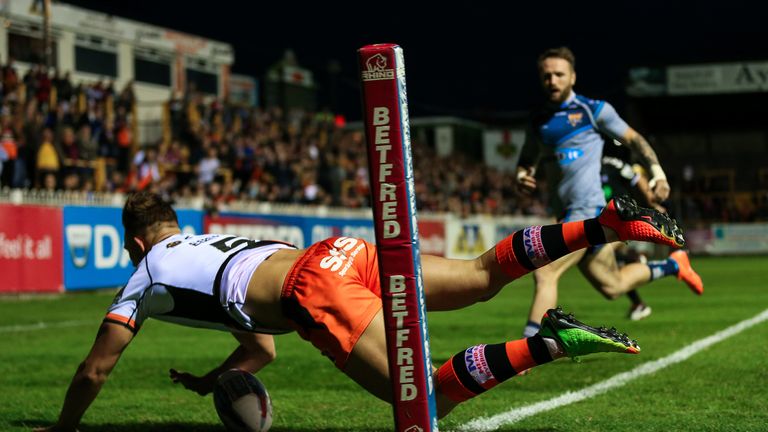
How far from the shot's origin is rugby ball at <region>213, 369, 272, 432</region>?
4903mm

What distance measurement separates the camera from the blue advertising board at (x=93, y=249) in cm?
1738

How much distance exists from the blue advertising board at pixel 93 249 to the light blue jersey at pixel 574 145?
11166mm

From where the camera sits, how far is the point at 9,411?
614cm

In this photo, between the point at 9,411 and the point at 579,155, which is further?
the point at 579,155

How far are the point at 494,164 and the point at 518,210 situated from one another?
20914 mm

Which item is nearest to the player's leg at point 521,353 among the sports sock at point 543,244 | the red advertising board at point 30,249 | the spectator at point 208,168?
the sports sock at point 543,244

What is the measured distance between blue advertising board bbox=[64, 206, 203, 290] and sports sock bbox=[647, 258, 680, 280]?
1089 centimetres

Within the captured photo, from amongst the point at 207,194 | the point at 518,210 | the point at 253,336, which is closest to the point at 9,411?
the point at 253,336

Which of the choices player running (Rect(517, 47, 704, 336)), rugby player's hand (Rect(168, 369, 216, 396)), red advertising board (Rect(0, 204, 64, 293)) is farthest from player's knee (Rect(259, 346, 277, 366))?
red advertising board (Rect(0, 204, 64, 293))

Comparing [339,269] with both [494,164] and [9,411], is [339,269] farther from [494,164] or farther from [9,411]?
[494,164]

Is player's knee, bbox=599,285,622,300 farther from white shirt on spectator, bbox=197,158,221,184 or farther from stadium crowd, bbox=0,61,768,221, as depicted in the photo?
white shirt on spectator, bbox=197,158,221,184

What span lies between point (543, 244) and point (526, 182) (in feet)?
9.83

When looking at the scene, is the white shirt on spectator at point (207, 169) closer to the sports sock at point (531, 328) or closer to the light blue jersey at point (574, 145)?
the light blue jersey at point (574, 145)

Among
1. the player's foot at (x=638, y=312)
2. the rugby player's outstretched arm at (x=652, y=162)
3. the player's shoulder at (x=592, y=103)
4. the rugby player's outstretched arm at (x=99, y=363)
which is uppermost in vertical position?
the player's shoulder at (x=592, y=103)
